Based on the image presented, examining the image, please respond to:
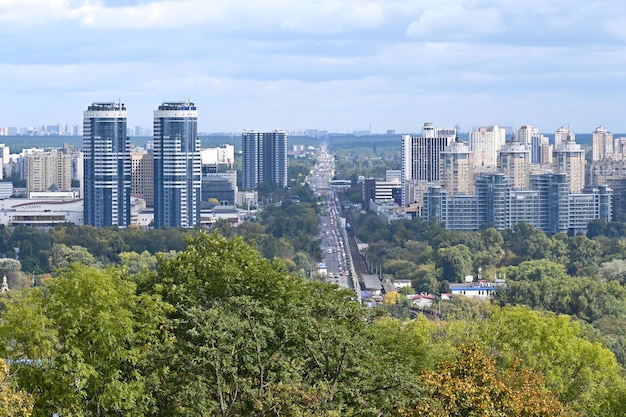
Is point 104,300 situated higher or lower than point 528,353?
higher

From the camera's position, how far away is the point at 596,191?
5634 cm

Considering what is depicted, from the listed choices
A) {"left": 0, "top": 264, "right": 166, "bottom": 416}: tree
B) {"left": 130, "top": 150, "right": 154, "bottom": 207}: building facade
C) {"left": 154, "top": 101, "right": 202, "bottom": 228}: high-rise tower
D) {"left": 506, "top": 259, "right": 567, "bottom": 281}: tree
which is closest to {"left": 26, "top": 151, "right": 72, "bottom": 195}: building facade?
{"left": 130, "top": 150, "right": 154, "bottom": 207}: building facade

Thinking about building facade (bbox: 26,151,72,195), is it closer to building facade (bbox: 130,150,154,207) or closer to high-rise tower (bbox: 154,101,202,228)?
building facade (bbox: 130,150,154,207)

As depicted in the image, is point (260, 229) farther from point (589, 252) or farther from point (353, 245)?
point (589, 252)

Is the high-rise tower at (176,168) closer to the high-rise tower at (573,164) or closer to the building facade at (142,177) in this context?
the building facade at (142,177)

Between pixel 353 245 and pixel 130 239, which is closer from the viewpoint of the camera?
pixel 130 239

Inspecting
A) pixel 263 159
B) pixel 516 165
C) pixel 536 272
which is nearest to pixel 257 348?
pixel 536 272

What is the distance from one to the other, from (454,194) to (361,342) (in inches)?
1809

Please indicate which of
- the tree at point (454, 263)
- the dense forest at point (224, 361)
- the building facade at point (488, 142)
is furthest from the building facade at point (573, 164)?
the dense forest at point (224, 361)

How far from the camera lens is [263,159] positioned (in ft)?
274

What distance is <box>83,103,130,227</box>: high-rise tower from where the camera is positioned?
56.7 m

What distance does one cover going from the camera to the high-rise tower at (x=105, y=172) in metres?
56.7

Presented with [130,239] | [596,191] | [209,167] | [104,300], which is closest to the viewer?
[104,300]

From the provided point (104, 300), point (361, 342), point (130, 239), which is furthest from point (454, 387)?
point (130, 239)
